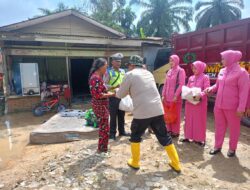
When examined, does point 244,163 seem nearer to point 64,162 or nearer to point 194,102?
point 194,102

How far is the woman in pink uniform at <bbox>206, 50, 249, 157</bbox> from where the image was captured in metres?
3.30

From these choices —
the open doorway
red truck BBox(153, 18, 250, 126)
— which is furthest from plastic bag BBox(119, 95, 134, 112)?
the open doorway

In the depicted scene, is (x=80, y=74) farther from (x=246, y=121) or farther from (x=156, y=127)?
(x=156, y=127)

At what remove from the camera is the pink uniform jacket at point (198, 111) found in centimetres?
398

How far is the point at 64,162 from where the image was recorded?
3.46 m

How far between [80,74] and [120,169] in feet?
31.1

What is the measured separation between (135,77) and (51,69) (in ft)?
28.8

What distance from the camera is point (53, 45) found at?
889 centimetres

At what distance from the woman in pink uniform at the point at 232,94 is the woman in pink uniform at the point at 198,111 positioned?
1.13 ft

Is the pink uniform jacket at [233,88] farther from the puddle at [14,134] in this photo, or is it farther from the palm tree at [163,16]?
the palm tree at [163,16]

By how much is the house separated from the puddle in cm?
98

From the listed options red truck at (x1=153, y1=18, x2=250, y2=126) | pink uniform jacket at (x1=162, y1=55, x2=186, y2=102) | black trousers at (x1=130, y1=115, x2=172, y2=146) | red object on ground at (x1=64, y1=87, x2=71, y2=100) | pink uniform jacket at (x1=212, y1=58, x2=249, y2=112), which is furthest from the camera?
red object on ground at (x1=64, y1=87, x2=71, y2=100)

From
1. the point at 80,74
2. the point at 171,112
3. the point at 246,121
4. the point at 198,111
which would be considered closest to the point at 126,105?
the point at 171,112

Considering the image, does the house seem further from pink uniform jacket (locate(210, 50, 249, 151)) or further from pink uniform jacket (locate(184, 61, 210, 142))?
pink uniform jacket (locate(210, 50, 249, 151))
